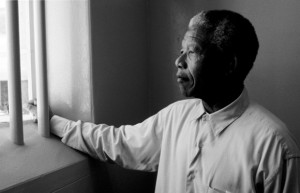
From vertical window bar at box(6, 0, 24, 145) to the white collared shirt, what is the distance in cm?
18

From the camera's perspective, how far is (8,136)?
3.52ft

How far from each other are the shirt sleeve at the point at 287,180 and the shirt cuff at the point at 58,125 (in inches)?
29.3

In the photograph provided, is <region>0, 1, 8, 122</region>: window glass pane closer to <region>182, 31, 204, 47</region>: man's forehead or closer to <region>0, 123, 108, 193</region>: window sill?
<region>0, 123, 108, 193</region>: window sill

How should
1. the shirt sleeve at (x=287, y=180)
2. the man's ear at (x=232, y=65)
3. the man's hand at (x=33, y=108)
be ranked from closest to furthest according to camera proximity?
the shirt sleeve at (x=287, y=180), the man's ear at (x=232, y=65), the man's hand at (x=33, y=108)

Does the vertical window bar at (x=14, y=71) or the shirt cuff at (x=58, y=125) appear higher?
the vertical window bar at (x=14, y=71)

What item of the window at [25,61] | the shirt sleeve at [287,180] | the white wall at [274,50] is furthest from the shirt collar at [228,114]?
the window at [25,61]

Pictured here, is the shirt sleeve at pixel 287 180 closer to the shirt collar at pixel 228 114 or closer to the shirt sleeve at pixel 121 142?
the shirt collar at pixel 228 114

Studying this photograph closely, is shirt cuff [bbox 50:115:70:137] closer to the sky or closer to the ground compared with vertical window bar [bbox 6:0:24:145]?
closer to the ground

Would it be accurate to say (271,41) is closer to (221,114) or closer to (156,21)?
(221,114)

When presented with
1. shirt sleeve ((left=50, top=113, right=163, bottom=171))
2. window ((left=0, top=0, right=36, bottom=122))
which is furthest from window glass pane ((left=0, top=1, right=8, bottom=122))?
shirt sleeve ((left=50, top=113, right=163, bottom=171))

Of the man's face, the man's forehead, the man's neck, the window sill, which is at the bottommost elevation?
the window sill

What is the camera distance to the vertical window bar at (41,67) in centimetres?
109

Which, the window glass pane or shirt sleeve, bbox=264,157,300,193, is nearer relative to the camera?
shirt sleeve, bbox=264,157,300,193

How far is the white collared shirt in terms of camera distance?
0.85 metres
